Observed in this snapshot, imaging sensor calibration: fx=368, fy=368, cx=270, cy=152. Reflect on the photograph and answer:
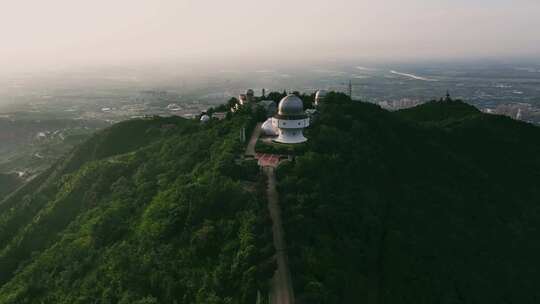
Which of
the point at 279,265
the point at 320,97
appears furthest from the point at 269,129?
the point at 279,265

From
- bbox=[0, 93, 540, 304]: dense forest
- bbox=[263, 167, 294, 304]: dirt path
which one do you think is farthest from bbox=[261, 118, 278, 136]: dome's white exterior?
bbox=[263, 167, 294, 304]: dirt path

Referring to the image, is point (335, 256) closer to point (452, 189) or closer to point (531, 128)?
point (452, 189)

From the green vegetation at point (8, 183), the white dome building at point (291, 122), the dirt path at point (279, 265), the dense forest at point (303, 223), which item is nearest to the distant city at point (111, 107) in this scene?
the green vegetation at point (8, 183)

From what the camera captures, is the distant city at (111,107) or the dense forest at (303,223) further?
the distant city at (111,107)

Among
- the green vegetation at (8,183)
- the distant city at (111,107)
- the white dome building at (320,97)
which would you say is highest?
the white dome building at (320,97)

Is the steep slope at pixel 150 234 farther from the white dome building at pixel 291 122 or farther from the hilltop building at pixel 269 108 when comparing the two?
the hilltop building at pixel 269 108
